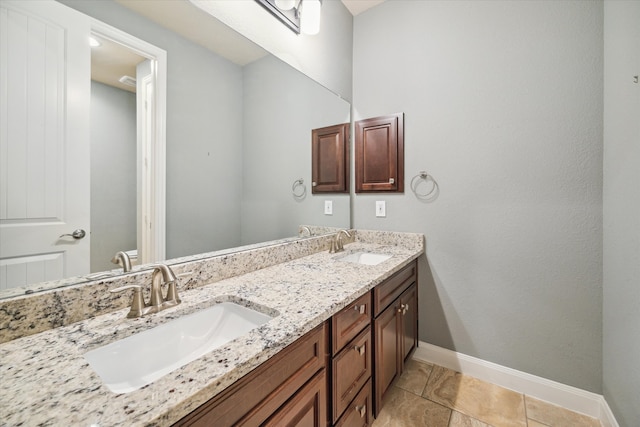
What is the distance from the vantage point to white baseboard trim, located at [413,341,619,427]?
1345 millimetres

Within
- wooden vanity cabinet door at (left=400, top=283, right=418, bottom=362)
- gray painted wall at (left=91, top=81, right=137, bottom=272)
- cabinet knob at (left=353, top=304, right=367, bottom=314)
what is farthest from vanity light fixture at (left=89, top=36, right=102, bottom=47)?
wooden vanity cabinet door at (left=400, top=283, right=418, bottom=362)

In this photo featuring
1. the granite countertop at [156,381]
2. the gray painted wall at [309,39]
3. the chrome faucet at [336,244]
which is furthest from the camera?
the chrome faucet at [336,244]

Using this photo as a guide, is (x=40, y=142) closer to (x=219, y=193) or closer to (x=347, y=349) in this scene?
(x=219, y=193)

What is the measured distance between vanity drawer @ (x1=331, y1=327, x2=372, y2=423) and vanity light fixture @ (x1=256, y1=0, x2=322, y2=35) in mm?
1741

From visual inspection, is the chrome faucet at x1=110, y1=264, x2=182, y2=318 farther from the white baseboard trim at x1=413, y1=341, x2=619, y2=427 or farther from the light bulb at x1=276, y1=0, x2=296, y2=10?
the white baseboard trim at x1=413, y1=341, x2=619, y2=427

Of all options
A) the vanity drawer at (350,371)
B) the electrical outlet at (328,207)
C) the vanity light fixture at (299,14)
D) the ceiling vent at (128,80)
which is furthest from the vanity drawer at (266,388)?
the vanity light fixture at (299,14)

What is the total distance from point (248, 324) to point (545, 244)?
1671 millimetres

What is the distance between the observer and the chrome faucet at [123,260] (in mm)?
856

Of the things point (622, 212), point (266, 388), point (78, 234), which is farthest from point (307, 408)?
point (622, 212)

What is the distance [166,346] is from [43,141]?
684 millimetres

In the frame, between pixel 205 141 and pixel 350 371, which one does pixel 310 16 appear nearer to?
pixel 205 141

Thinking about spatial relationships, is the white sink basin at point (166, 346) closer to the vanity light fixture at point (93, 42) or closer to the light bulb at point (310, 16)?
the vanity light fixture at point (93, 42)

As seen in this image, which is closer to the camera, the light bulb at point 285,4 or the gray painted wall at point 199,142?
the gray painted wall at point 199,142

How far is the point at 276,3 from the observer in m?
1.39
